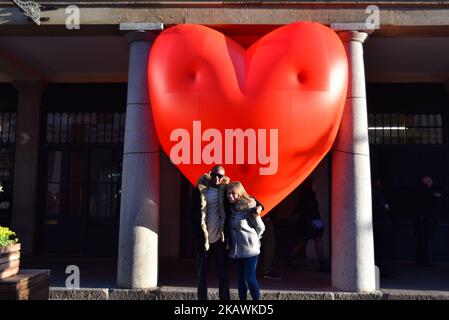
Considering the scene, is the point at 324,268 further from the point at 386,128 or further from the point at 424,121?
the point at 424,121

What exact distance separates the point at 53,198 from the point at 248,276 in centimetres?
672

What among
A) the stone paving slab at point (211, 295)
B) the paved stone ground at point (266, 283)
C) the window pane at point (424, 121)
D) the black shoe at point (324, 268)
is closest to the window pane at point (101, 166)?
the paved stone ground at point (266, 283)

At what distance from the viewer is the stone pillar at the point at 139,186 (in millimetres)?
6504

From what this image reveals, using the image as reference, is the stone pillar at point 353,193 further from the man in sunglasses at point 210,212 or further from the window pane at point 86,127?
the window pane at point 86,127

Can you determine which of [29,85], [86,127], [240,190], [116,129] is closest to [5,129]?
[29,85]

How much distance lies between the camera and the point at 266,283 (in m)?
7.22

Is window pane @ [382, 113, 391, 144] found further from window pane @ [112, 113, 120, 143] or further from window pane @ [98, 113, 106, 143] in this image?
window pane @ [98, 113, 106, 143]

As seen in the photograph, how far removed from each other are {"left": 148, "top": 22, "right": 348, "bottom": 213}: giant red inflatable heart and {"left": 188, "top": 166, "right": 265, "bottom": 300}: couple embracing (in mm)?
473

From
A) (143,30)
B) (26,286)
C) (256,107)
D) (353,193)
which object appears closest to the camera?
(26,286)

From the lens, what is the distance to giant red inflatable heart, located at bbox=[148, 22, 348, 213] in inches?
225

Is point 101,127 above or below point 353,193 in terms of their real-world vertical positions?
above

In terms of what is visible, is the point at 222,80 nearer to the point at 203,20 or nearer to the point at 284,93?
the point at 284,93

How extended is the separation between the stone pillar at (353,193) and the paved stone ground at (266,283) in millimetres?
303

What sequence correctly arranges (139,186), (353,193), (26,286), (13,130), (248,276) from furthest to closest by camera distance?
(13,130), (139,186), (353,193), (248,276), (26,286)
